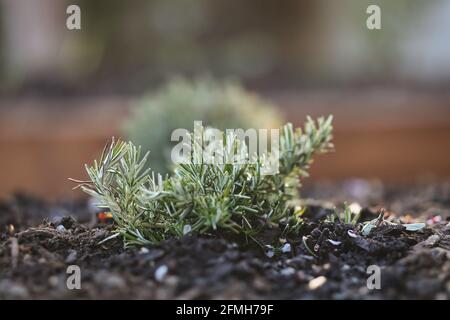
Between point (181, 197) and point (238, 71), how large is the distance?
4.57 meters

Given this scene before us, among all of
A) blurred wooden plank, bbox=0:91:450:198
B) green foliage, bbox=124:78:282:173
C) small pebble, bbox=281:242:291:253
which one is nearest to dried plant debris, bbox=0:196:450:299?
small pebble, bbox=281:242:291:253

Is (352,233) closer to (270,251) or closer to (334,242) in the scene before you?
(334,242)

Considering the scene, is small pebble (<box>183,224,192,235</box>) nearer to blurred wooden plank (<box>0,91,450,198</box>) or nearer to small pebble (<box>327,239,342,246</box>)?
small pebble (<box>327,239,342,246</box>)

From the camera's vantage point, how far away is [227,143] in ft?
5.45

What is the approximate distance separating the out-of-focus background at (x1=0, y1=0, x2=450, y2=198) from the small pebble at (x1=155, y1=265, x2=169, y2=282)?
3.15 metres

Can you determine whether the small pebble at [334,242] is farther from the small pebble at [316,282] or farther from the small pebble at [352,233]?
the small pebble at [316,282]

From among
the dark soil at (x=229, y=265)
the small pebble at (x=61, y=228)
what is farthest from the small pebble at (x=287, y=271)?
the small pebble at (x=61, y=228)

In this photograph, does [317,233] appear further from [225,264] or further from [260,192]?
[225,264]

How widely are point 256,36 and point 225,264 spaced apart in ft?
17.0

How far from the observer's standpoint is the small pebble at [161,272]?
4.59 feet

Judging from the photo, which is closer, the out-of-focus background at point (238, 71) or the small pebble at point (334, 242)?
the small pebble at point (334, 242)

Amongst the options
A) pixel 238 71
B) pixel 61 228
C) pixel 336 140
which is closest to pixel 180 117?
pixel 61 228
